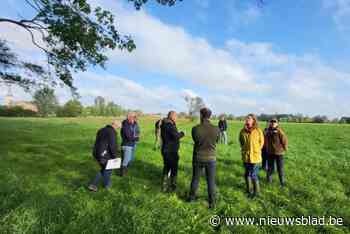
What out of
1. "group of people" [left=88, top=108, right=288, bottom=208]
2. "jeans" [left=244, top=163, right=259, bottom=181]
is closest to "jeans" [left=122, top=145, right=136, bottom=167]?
"group of people" [left=88, top=108, right=288, bottom=208]

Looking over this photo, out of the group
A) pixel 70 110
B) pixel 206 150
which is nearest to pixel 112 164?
pixel 206 150

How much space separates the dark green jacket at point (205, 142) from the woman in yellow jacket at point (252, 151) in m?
1.14

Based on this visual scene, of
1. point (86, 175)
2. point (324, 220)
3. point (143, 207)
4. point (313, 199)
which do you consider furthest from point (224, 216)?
point (86, 175)

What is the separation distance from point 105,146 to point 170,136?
1.65 m

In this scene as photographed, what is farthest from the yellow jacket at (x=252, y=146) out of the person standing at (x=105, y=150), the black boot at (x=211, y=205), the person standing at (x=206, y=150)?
the person standing at (x=105, y=150)

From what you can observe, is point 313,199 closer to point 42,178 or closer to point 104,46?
point 42,178

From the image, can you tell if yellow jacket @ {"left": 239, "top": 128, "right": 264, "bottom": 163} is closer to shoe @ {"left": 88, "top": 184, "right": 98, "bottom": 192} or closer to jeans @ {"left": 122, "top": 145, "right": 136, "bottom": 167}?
jeans @ {"left": 122, "top": 145, "right": 136, "bottom": 167}

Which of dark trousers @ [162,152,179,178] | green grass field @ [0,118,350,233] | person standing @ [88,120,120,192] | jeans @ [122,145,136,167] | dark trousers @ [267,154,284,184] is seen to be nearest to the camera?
green grass field @ [0,118,350,233]

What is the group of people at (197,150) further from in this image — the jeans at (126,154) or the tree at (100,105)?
the tree at (100,105)

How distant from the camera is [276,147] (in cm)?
737

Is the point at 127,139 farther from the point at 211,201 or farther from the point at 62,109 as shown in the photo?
the point at 62,109

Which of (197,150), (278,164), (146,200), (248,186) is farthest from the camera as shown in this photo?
(278,164)

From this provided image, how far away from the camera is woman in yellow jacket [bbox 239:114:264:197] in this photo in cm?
625

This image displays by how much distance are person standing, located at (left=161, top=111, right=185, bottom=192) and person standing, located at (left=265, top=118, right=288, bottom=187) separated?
2.81 metres
